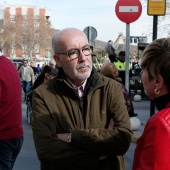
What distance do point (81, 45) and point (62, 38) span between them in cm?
14

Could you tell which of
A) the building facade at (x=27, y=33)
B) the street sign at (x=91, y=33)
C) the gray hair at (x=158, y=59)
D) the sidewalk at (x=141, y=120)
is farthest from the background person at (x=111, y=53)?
the building facade at (x=27, y=33)

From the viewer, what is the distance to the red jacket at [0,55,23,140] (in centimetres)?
379

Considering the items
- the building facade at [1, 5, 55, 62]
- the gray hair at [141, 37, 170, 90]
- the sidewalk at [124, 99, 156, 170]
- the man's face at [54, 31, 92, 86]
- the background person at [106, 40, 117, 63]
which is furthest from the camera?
the building facade at [1, 5, 55, 62]

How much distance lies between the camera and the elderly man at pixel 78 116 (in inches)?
104

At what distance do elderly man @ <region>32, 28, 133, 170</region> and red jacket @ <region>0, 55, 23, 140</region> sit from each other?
37.8 inches

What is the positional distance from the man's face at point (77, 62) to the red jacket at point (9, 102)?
1079 millimetres

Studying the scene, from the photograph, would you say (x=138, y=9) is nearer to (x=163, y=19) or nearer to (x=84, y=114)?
(x=84, y=114)

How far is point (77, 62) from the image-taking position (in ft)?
9.34

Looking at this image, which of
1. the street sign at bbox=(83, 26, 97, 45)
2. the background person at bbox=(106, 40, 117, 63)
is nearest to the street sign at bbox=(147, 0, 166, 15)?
the background person at bbox=(106, 40, 117, 63)

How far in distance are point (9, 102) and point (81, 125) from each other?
1.26m

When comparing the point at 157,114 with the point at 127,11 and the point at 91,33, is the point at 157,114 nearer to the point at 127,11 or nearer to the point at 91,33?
the point at 127,11

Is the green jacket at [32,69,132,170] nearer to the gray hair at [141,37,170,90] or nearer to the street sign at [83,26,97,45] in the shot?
the gray hair at [141,37,170,90]

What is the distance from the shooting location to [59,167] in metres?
2.71

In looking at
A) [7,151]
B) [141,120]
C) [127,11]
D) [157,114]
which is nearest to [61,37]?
[157,114]
